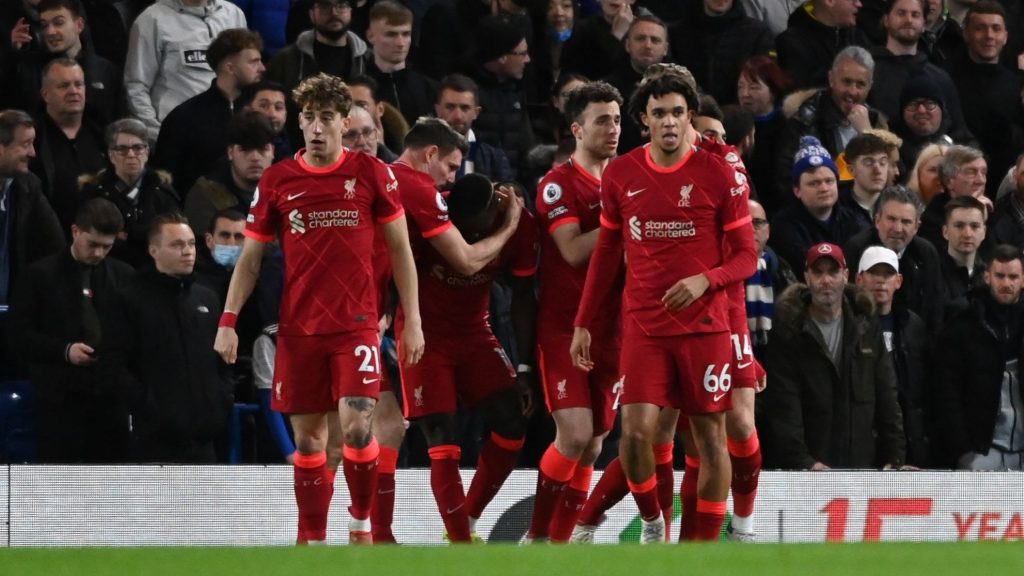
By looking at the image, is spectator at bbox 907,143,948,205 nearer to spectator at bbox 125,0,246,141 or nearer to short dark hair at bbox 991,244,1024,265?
short dark hair at bbox 991,244,1024,265

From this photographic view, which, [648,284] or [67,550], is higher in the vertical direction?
[648,284]

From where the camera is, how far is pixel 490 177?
44.5 ft

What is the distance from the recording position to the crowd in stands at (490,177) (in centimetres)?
1201

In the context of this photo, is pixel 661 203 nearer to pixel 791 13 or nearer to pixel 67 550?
pixel 67 550

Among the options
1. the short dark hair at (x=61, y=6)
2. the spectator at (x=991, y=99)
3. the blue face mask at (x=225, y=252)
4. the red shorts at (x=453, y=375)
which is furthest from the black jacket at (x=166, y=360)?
the spectator at (x=991, y=99)

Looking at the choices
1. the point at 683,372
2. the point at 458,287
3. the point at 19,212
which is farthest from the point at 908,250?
the point at 19,212

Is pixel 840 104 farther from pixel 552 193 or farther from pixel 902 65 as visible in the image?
pixel 552 193

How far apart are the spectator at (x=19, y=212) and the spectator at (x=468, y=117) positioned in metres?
2.73

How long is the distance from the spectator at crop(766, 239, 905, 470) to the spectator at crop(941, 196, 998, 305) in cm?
138

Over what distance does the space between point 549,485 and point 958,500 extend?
303 centimetres

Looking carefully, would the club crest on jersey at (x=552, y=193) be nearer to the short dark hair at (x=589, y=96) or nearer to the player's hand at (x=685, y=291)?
the short dark hair at (x=589, y=96)

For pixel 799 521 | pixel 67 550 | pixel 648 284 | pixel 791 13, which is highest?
pixel 791 13

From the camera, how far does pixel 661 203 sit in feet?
32.5

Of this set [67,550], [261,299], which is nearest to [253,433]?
[261,299]
